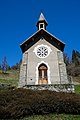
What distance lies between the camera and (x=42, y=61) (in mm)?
25766

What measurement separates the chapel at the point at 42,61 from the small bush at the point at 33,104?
11174 millimetres

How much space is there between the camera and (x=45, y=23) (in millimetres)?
29844

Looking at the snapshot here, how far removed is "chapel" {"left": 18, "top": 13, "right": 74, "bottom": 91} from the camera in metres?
24.5

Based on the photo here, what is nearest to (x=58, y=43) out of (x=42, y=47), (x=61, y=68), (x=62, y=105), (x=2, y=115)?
(x=42, y=47)

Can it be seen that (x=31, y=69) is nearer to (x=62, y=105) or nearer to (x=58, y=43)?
(x=58, y=43)

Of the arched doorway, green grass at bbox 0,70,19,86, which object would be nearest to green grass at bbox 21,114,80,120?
the arched doorway

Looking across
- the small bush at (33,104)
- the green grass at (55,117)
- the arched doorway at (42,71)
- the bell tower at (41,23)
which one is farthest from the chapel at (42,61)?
the green grass at (55,117)

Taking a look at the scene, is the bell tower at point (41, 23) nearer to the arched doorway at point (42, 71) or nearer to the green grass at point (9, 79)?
the arched doorway at point (42, 71)

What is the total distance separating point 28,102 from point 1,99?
1636 mm

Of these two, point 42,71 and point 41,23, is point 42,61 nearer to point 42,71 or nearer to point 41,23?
point 42,71

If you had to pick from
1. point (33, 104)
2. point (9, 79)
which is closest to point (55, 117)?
point (33, 104)

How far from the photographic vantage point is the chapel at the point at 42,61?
80.3 ft

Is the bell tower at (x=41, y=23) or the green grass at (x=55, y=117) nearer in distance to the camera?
the green grass at (x=55, y=117)

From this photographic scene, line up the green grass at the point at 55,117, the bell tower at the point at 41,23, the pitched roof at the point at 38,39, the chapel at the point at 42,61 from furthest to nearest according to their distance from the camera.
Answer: the bell tower at the point at 41,23
the pitched roof at the point at 38,39
the chapel at the point at 42,61
the green grass at the point at 55,117
